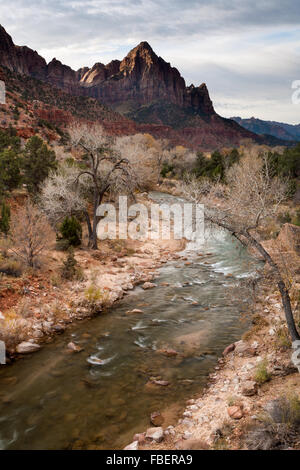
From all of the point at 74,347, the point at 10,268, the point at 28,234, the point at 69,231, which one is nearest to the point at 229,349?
the point at 74,347

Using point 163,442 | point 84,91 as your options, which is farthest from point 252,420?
point 84,91

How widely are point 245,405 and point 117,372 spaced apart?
333 cm

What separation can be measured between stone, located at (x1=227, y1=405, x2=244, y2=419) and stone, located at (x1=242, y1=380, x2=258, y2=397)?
0.57 m

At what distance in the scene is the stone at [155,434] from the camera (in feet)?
18.2

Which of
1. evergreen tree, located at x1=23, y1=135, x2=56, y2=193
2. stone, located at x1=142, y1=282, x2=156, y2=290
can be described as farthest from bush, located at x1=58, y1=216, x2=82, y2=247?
evergreen tree, located at x1=23, y1=135, x2=56, y2=193

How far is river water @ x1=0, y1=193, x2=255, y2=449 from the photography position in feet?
19.8

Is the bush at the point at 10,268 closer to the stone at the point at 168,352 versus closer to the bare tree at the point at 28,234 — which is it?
the bare tree at the point at 28,234

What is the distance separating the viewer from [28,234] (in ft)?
41.2

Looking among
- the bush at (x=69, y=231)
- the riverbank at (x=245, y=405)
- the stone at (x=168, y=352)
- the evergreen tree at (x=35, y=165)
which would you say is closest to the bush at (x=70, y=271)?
the bush at (x=69, y=231)

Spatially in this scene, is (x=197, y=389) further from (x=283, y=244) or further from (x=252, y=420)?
(x=283, y=244)

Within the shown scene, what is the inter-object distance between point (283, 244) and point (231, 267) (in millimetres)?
2943
